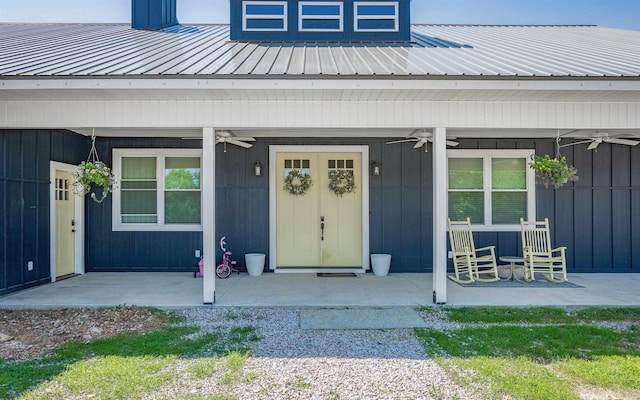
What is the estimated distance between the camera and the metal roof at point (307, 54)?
4.48 m

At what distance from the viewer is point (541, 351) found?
3592 mm

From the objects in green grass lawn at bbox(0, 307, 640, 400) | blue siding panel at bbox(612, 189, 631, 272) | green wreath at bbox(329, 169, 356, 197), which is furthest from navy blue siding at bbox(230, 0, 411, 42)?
green grass lawn at bbox(0, 307, 640, 400)

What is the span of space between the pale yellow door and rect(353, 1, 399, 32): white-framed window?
18.7ft

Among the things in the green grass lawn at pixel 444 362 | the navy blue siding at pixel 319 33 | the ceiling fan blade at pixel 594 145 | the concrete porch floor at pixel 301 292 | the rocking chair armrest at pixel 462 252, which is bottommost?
the green grass lawn at pixel 444 362

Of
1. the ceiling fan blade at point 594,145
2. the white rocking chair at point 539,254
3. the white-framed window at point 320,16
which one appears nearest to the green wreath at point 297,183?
the white-framed window at point 320,16

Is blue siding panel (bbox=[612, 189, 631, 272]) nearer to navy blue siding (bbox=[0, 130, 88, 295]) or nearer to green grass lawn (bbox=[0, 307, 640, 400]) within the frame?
Result: green grass lawn (bbox=[0, 307, 640, 400])

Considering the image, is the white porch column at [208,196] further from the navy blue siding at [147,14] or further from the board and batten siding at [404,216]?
the navy blue siding at [147,14]

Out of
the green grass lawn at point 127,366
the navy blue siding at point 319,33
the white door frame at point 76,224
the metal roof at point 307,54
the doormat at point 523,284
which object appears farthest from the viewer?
the navy blue siding at point 319,33

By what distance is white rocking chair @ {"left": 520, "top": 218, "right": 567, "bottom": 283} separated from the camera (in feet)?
21.1

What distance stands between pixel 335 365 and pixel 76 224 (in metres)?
5.92

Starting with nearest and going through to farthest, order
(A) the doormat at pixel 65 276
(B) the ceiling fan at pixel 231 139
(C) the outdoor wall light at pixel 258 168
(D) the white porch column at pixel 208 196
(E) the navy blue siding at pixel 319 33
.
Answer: (D) the white porch column at pixel 208 196 < (B) the ceiling fan at pixel 231 139 < (A) the doormat at pixel 65 276 < (C) the outdoor wall light at pixel 258 168 < (E) the navy blue siding at pixel 319 33

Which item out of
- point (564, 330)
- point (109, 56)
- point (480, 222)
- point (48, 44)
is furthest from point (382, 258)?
point (48, 44)

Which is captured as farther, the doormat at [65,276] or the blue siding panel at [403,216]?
the blue siding panel at [403,216]

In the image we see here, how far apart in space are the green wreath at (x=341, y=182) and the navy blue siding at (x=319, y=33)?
241 centimetres
